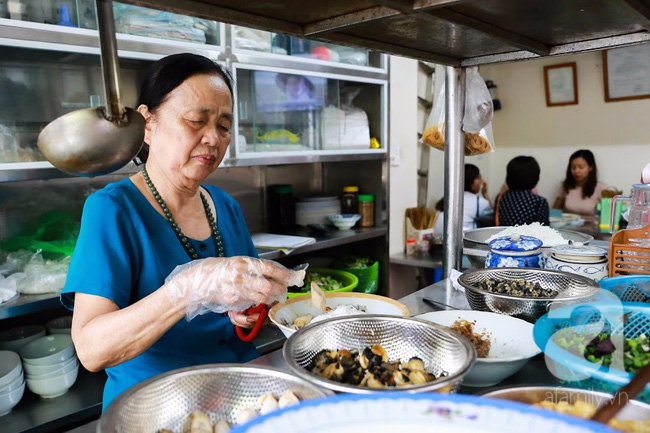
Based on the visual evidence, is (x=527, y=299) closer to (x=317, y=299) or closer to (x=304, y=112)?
(x=317, y=299)

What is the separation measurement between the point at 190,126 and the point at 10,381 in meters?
1.48

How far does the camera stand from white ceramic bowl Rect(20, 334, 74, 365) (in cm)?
224

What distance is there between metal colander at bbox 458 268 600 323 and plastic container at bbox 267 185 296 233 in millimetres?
2368

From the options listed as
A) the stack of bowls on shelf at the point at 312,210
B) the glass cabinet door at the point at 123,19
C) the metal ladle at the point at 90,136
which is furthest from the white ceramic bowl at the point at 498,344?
the stack of bowls on shelf at the point at 312,210

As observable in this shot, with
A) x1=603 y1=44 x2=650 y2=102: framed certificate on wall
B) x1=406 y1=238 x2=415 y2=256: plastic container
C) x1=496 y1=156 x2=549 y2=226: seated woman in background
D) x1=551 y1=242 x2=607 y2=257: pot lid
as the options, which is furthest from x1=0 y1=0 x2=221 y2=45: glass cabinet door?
x1=603 y1=44 x2=650 y2=102: framed certificate on wall

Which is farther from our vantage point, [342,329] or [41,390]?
[41,390]

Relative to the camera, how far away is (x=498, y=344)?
3.89ft

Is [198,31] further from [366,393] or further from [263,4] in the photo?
[366,393]

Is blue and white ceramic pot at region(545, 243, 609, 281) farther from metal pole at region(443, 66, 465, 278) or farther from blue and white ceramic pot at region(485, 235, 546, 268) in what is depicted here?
metal pole at region(443, 66, 465, 278)

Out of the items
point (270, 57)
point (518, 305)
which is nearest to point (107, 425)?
point (518, 305)

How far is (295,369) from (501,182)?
266 inches

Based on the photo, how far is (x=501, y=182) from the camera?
704cm

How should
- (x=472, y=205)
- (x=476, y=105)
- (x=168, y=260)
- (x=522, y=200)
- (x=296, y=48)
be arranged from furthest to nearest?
(x=472, y=205)
(x=522, y=200)
(x=296, y=48)
(x=476, y=105)
(x=168, y=260)

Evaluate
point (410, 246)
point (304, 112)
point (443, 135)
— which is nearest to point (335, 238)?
point (304, 112)
